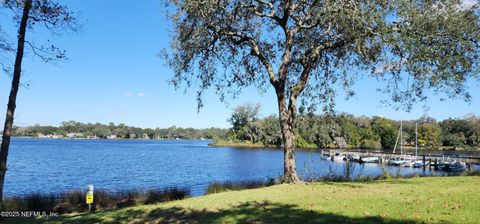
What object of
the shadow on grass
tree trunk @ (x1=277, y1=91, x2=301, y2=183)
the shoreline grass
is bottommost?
the shoreline grass

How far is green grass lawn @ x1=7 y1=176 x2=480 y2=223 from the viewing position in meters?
8.56

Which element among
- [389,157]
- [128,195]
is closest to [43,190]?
[128,195]

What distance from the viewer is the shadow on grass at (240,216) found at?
8562 millimetres

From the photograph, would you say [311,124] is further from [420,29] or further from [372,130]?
[372,130]

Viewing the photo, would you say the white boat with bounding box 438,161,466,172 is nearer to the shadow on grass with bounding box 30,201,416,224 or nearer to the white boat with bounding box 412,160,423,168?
the white boat with bounding box 412,160,423,168

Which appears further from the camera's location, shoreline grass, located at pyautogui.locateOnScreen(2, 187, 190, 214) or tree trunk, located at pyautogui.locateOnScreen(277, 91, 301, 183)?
tree trunk, located at pyautogui.locateOnScreen(277, 91, 301, 183)

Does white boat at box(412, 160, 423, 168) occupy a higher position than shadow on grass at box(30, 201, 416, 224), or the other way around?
shadow on grass at box(30, 201, 416, 224)

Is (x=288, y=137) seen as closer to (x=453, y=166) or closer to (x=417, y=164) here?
(x=453, y=166)

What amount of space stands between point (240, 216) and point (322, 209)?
2.09 metres

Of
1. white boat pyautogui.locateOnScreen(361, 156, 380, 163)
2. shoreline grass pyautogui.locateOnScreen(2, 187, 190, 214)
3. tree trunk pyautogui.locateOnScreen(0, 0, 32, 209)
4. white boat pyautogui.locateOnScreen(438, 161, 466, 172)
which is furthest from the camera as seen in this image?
white boat pyautogui.locateOnScreen(361, 156, 380, 163)

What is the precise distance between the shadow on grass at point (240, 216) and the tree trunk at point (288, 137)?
5.05 m

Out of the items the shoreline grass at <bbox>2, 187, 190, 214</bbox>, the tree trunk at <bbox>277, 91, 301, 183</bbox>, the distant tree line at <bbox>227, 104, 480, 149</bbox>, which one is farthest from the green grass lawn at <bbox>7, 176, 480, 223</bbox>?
the distant tree line at <bbox>227, 104, 480, 149</bbox>

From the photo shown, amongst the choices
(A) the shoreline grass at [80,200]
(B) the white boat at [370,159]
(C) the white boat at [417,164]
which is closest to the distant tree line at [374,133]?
(B) the white boat at [370,159]

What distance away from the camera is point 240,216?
9602 mm
